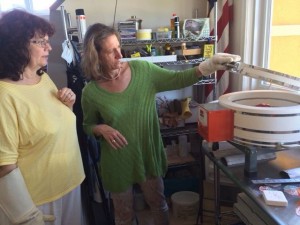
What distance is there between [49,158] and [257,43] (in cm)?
144

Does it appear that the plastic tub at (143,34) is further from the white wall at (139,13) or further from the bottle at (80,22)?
the bottle at (80,22)

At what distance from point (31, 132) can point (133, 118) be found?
19.9 inches

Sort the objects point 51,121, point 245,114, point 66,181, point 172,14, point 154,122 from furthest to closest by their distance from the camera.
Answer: point 172,14, point 154,122, point 66,181, point 51,121, point 245,114

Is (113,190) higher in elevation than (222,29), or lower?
lower

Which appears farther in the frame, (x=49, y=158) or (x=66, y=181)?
(x=66, y=181)

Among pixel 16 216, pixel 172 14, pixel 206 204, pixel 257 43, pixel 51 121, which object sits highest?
pixel 172 14

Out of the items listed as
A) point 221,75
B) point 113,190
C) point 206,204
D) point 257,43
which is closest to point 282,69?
point 257,43

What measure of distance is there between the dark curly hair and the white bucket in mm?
1480

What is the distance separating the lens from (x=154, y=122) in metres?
1.49

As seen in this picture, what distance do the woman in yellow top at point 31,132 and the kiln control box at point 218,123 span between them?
0.60 metres

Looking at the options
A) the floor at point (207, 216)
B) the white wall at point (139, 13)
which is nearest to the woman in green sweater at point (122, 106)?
the white wall at point (139, 13)

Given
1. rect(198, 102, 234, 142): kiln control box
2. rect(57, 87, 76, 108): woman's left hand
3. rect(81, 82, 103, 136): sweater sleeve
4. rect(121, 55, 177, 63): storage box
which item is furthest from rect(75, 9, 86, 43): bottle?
rect(198, 102, 234, 142): kiln control box

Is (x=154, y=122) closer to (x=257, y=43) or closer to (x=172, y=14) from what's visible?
(x=257, y=43)

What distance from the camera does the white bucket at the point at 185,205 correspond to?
2.08 meters
